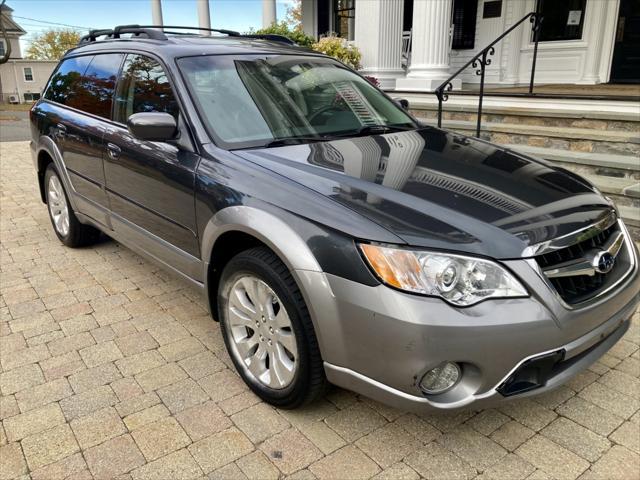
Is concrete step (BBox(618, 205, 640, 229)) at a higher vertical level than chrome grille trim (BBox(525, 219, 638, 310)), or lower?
lower

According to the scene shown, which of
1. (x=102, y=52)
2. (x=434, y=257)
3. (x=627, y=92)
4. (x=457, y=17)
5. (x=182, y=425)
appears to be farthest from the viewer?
(x=457, y=17)

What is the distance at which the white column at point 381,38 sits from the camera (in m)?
9.36

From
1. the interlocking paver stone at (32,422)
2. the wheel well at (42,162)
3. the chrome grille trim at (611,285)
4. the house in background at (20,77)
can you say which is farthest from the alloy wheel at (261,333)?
the house in background at (20,77)

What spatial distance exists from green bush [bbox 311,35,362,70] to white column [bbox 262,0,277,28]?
402 cm

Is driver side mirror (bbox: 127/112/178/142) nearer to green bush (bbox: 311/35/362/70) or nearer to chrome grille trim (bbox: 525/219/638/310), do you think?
chrome grille trim (bbox: 525/219/638/310)

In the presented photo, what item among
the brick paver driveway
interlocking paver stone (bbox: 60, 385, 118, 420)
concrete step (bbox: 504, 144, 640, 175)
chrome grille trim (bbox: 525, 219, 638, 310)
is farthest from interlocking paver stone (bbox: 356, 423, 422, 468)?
concrete step (bbox: 504, 144, 640, 175)

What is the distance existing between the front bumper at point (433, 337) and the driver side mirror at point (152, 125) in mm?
1251

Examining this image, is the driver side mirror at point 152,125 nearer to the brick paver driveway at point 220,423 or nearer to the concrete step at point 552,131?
the brick paver driveway at point 220,423

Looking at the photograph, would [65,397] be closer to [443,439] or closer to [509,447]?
[443,439]

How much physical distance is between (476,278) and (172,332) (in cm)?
214

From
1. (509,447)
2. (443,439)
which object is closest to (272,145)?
(443,439)

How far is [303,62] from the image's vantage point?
3.68m

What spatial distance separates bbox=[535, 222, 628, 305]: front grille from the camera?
220cm

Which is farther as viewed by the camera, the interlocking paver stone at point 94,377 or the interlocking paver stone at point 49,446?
the interlocking paver stone at point 94,377
